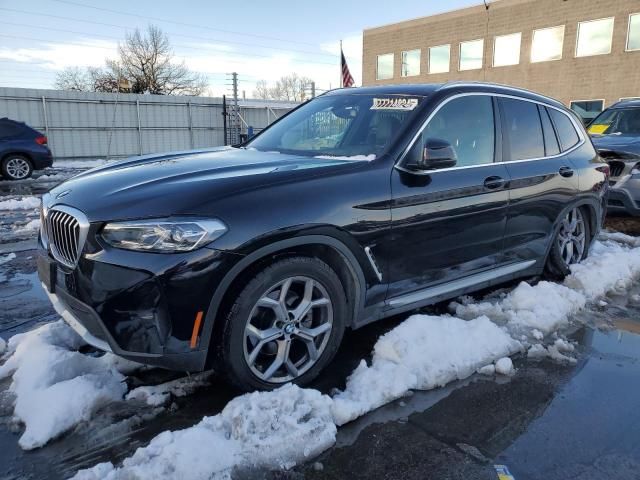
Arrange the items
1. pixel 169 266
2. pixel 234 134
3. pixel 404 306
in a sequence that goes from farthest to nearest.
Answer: pixel 234 134, pixel 404 306, pixel 169 266

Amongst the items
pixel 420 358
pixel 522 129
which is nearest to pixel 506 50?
pixel 522 129

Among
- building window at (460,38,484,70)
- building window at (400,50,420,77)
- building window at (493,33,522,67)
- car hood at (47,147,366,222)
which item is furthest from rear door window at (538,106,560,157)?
building window at (400,50,420,77)

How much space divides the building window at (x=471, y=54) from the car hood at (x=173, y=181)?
30.4 meters

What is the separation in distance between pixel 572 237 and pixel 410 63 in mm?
31086

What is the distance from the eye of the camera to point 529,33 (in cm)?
2819

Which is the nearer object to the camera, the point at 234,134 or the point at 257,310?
the point at 257,310

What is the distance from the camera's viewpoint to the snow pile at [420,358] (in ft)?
9.46

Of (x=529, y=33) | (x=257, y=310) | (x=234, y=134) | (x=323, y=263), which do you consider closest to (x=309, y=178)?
(x=323, y=263)

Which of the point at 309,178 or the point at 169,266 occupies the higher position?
the point at 309,178

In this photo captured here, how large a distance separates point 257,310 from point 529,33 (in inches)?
1193

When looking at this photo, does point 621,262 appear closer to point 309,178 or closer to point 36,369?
point 309,178

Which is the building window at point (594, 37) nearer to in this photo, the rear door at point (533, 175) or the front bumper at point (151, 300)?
the rear door at point (533, 175)

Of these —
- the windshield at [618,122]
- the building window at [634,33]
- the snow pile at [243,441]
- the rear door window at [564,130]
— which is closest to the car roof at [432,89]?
the rear door window at [564,130]

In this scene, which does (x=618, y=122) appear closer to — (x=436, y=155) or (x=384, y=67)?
(x=436, y=155)
